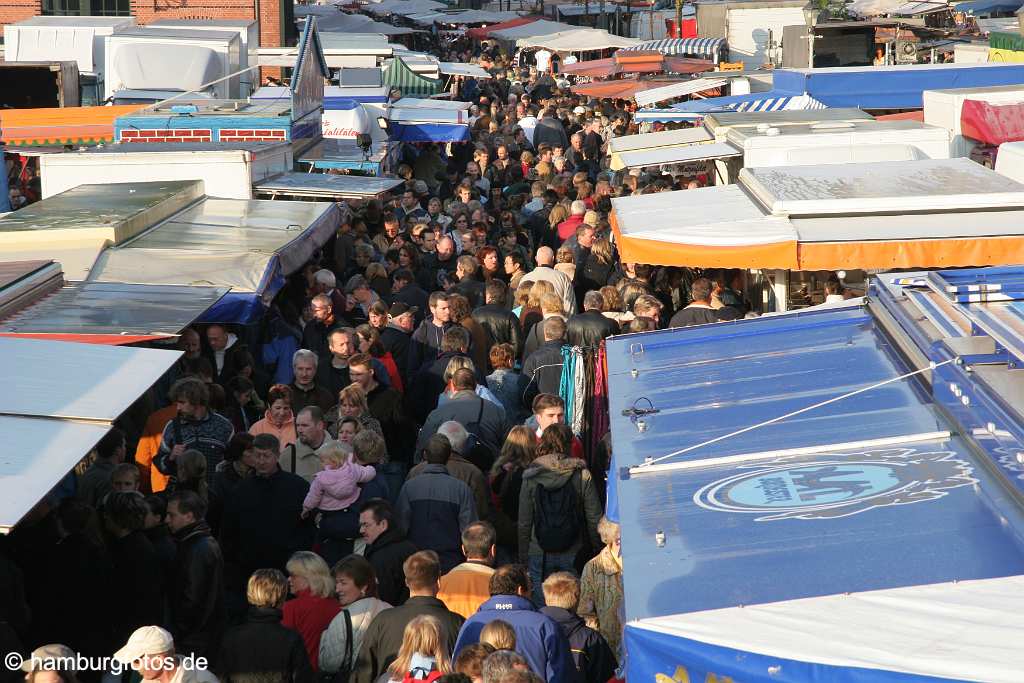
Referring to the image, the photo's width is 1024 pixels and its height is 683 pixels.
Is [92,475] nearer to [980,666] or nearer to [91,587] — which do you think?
[91,587]

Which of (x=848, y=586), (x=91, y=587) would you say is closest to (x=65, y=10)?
(x=91, y=587)

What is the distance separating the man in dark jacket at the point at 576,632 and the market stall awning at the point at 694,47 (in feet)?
Result: 100

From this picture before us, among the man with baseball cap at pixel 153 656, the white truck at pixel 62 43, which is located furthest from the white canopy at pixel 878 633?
the white truck at pixel 62 43

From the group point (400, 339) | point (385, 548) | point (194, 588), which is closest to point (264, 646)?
point (194, 588)

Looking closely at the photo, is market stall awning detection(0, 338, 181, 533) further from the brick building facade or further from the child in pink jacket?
the brick building facade

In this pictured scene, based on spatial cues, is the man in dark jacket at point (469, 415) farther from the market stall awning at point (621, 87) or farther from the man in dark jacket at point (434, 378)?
the market stall awning at point (621, 87)

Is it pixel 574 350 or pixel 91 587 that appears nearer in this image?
pixel 91 587

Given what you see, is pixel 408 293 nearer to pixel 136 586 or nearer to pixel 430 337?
pixel 430 337

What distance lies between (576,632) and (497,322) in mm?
5470

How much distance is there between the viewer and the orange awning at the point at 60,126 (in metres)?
19.8

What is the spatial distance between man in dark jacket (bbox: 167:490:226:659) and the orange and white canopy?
15.2 ft

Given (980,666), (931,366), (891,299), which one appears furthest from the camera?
(891,299)

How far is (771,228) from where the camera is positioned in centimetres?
1033

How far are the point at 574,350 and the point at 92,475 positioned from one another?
356 centimetres
